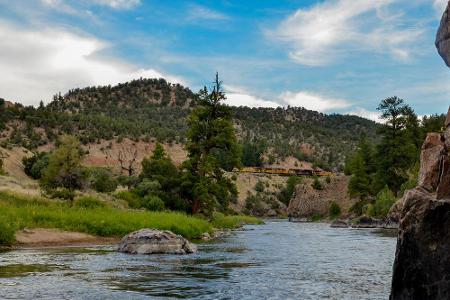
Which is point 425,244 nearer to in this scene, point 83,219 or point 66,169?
point 83,219

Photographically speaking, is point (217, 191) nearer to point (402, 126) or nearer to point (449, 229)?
point (449, 229)

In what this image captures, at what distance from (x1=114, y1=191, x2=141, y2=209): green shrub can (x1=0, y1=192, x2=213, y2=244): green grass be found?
9911 mm

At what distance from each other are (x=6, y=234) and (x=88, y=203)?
15565 millimetres

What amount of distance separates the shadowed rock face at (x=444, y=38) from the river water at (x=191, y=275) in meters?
6.44

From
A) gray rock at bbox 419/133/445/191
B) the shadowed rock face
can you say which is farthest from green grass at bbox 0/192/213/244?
the shadowed rock face

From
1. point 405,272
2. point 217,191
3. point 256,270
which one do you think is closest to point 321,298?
point 405,272

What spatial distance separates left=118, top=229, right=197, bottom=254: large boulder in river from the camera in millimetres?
→ 26734

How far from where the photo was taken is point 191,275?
18.9m

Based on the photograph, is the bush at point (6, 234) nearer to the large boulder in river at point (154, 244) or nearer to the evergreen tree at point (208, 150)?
the large boulder in river at point (154, 244)

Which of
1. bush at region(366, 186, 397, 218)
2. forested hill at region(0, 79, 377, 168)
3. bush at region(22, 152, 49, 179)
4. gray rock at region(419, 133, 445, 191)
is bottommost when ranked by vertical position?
bush at region(366, 186, 397, 218)

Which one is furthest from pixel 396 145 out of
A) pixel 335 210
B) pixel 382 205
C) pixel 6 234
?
pixel 6 234

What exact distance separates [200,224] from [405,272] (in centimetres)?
3200

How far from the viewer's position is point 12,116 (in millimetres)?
121938

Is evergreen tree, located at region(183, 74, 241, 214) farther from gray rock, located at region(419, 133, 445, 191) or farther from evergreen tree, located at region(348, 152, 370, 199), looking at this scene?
evergreen tree, located at region(348, 152, 370, 199)
